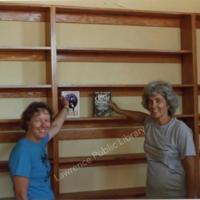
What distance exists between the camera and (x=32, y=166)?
7.85ft

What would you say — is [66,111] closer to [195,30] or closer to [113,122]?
[113,122]

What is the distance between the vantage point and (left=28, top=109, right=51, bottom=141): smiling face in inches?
97.7

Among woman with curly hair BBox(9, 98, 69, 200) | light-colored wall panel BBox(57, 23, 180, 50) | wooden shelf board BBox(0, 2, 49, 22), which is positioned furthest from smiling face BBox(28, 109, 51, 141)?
→ wooden shelf board BBox(0, 2, 49, 22)

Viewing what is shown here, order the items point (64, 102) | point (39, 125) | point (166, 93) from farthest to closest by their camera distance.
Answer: point (64, 102) → point (166, 93) → point (39, 125)

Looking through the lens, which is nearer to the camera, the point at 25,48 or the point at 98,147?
the point at 25,48

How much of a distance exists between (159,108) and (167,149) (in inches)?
11.5

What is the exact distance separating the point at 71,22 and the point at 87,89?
0.63 metres

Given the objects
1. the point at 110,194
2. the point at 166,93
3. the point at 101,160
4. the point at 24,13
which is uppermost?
the point at 24,13

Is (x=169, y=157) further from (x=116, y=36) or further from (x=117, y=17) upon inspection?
(x=117, y=17)

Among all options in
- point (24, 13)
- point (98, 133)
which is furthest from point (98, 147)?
point (24, 13)

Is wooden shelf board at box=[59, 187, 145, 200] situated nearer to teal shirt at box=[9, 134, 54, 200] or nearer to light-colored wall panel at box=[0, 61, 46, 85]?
teal shirt at box=[9, 134, 54, 200]


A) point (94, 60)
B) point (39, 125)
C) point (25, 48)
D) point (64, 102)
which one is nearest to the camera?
point (39, 125)

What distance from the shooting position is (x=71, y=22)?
333 cm

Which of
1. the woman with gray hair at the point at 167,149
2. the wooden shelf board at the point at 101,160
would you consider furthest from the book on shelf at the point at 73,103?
the woman with gray hair at the point at 167,149
